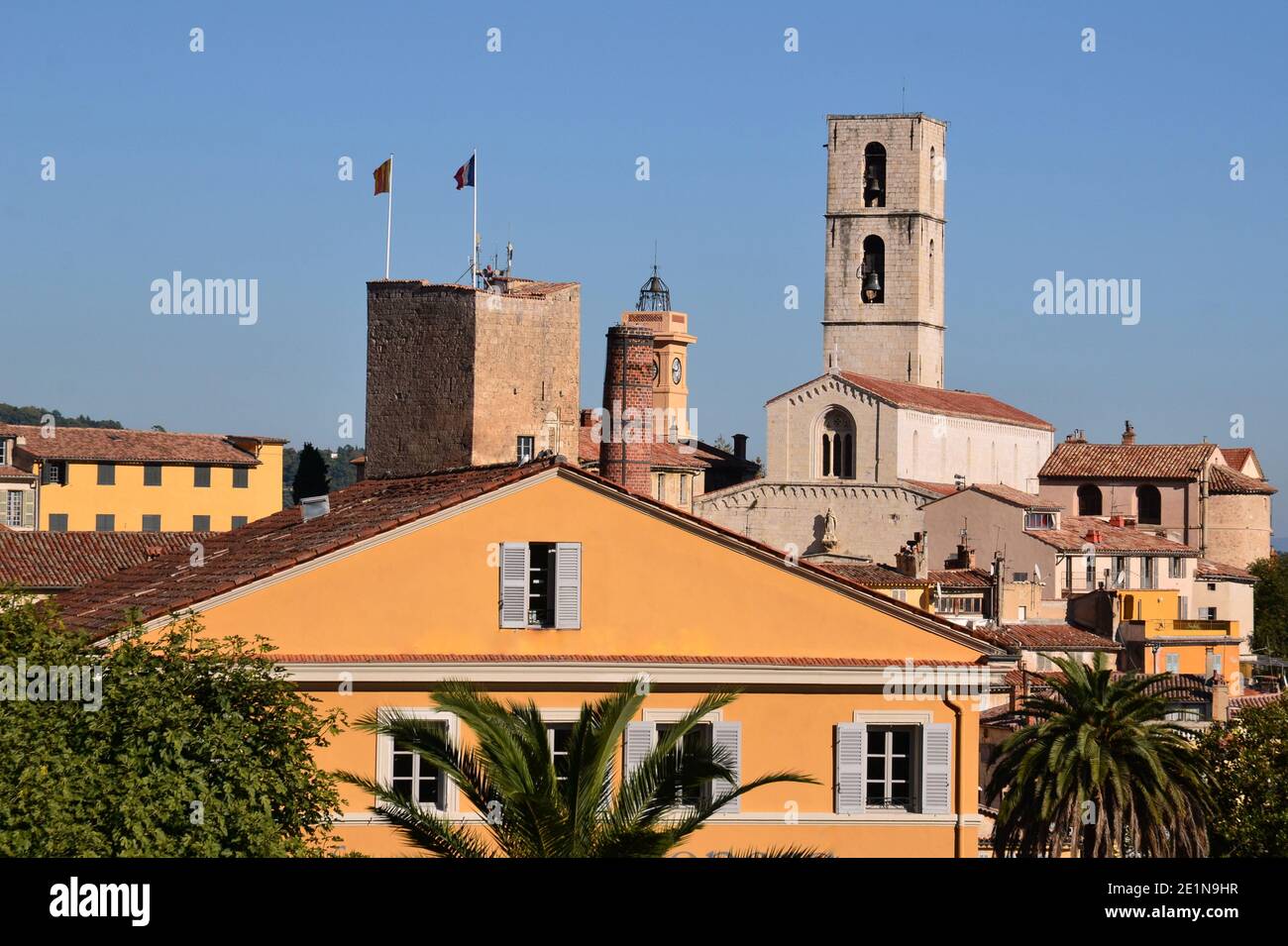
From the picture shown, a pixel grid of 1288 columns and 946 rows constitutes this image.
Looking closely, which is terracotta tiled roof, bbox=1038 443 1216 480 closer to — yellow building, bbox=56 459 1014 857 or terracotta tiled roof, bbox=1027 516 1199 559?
terracotta tiled roof, bbox=1027 516 1199 559

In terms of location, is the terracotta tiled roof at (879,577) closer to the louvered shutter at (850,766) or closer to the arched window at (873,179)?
the louvered shutter at (850,766)

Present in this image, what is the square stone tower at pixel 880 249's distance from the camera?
95.0 metres

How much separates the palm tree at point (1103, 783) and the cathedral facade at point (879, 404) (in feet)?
171

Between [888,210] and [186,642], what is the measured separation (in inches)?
3095

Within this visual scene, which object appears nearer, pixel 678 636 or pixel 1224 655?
pixel 678 636

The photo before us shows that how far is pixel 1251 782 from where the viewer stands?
78.7 feet

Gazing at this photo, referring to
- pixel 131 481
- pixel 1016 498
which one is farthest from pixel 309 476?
pixel 1016 498

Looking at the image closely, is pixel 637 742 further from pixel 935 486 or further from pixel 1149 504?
pixel 1149 504

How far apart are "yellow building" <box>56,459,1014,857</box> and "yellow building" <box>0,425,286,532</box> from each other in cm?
6021

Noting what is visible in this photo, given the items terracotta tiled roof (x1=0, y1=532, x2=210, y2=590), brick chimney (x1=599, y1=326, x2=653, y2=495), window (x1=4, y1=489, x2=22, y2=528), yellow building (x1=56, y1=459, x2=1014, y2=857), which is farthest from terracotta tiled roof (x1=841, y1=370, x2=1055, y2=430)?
yellow building (x1=56, y1=459, x2=1014, y2=857)

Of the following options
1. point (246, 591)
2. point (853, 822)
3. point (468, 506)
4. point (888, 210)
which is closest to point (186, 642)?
point (246, 591)

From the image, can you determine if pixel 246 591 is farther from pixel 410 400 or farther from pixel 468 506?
pixel 410 400

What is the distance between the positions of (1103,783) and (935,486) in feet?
196

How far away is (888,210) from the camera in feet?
313
